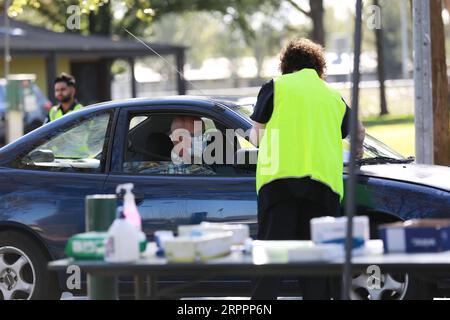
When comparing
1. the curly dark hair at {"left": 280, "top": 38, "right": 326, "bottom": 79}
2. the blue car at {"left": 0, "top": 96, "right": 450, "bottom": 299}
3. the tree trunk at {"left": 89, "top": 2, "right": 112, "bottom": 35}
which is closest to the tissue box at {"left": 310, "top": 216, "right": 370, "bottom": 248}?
the curly dark hair at {"left": 280, "top": 38, "right": 326, "bottom": 79}

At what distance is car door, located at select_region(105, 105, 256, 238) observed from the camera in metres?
7.82

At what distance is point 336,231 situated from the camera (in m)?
5.45

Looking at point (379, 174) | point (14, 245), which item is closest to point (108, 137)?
point (14, 245)

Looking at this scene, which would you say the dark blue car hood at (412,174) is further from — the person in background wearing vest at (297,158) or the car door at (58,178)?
the car door at (58,178)

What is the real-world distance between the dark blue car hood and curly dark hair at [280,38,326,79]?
1148 millimetres

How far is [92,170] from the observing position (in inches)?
325

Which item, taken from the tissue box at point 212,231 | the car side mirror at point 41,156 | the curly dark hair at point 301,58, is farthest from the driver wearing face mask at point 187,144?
the tissue box at point 212,231

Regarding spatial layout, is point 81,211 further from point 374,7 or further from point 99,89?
point 99,89

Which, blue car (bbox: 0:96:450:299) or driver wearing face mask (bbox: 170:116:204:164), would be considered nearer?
blue car (bbox: 0:96:450:299)

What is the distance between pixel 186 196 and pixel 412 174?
152 cm

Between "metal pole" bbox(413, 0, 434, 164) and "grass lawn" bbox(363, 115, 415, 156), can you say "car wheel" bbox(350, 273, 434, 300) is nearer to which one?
"metal pole" bbox(413, 0, 434, 164)
